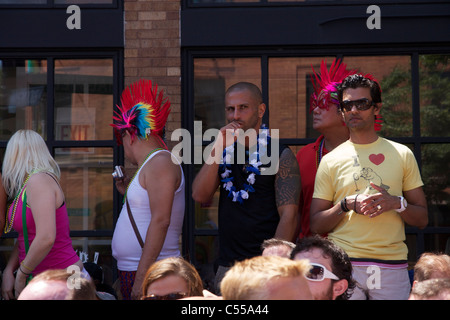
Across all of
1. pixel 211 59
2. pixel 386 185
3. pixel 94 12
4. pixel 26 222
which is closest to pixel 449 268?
pixel 386 185

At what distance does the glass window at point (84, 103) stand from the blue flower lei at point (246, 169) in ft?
5.06

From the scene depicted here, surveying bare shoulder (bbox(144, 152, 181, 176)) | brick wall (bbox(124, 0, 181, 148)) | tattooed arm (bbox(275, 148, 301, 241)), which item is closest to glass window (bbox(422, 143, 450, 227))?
tattooed arm (bbox(275, 148, 301, 241))

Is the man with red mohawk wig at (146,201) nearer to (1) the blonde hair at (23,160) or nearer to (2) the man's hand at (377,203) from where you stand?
(1) the blonde hair at (23,160)

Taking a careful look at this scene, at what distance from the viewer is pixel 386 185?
140 inches

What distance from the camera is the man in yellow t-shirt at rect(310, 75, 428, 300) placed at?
135 inches

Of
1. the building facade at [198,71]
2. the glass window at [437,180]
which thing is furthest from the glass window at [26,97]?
the glass window at [437,180]

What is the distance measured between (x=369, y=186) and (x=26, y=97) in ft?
10.0

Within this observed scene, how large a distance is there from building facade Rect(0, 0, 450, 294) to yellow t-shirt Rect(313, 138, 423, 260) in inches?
53.1

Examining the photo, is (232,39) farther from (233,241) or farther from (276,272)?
(276,272)

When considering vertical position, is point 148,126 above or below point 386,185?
above

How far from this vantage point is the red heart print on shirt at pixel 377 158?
3595mm

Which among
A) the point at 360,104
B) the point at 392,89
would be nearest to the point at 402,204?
the point at 360,104

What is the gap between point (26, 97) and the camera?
5125 millimetres

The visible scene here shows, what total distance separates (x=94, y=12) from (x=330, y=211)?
105 inches
